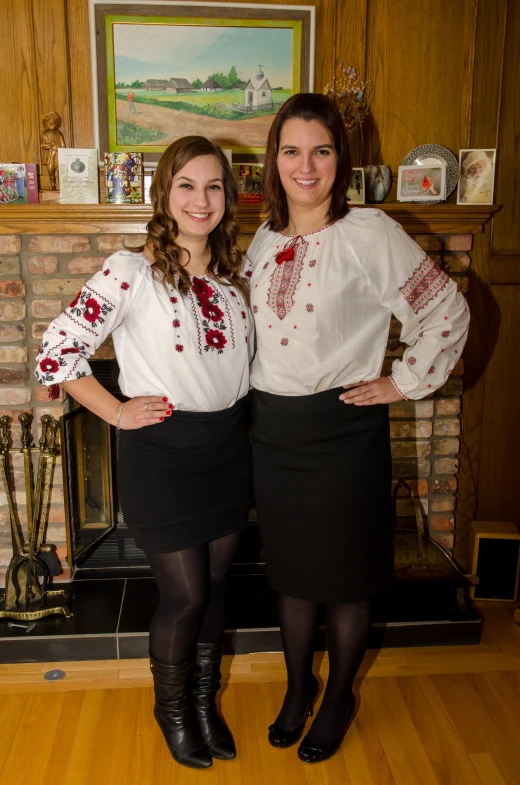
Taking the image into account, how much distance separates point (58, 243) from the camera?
2492 millimetres

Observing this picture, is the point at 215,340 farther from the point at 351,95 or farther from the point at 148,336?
the point at 351,95

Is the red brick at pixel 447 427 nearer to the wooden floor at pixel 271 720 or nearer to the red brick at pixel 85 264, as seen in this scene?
the wooden floor at pixel 271 720

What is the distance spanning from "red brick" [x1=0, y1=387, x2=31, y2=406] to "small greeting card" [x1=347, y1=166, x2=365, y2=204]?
1436mm

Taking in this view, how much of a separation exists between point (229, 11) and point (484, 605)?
252 centimetres

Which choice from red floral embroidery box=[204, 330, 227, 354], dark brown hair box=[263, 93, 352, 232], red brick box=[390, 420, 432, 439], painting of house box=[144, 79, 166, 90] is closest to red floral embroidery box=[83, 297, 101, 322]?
red floral embroidery box=[204, 330, 227, 354]

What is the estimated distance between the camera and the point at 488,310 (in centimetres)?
279

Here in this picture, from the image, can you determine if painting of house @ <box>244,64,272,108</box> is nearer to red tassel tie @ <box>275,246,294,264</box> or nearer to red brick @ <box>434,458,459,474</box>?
red tassel tie @ <box>275,246,294,264</box>

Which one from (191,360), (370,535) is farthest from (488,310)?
(191,360)

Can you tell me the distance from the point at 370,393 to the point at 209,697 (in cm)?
94

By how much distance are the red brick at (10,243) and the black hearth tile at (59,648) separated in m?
1.38

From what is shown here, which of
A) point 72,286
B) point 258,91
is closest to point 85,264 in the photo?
point 72,286

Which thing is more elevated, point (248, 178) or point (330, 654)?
Result: point (248, 178)

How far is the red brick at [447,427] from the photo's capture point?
274 centimetres

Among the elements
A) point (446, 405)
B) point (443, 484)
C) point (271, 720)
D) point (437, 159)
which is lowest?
point (271, 720)
